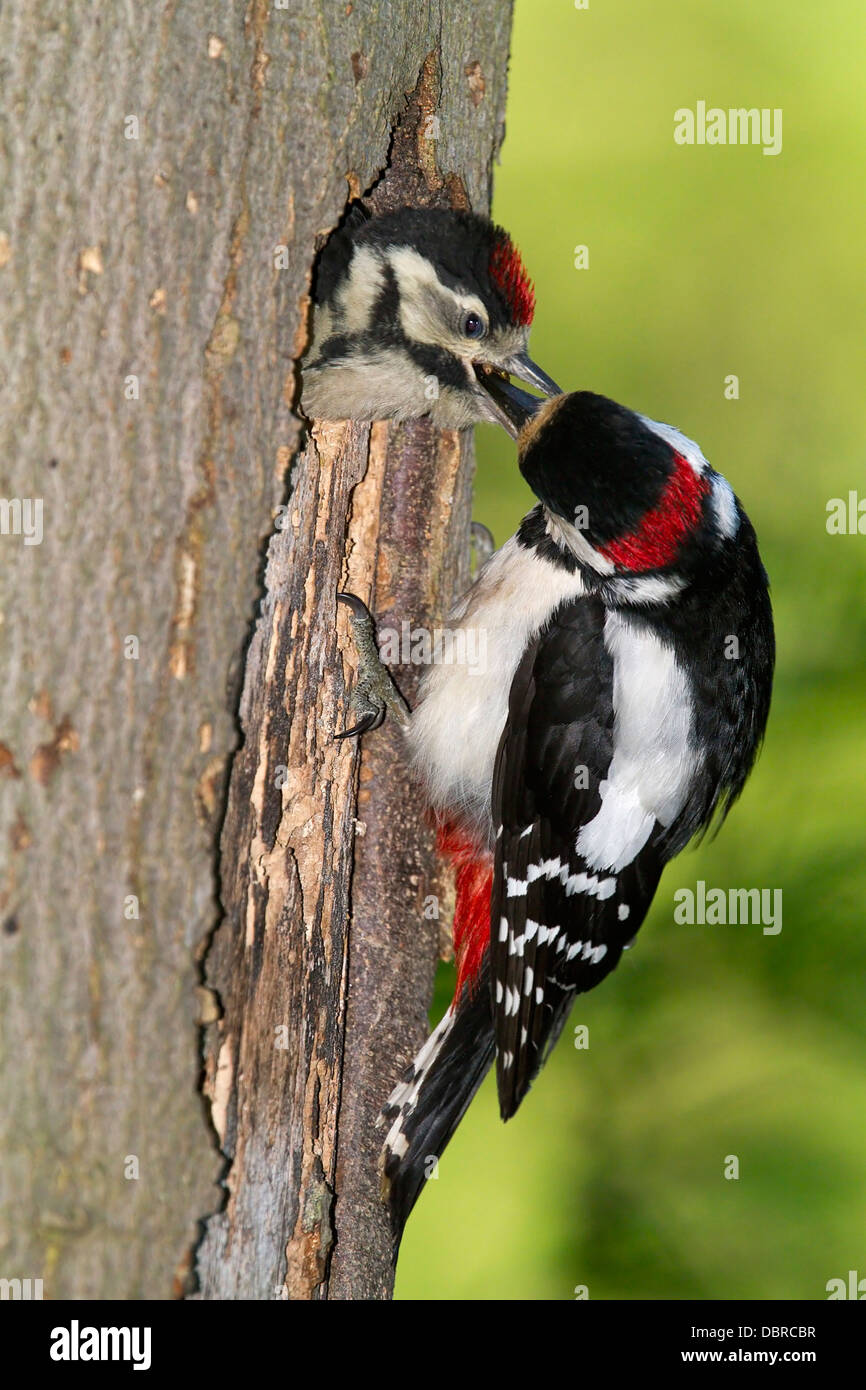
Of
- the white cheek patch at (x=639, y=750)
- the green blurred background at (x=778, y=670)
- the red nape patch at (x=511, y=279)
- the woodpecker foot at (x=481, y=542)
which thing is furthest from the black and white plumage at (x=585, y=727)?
the woodpecker foot at (x=481, y=542)

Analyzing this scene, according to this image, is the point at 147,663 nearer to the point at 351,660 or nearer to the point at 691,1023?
the point at 351,660

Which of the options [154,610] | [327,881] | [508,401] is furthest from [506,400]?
[154,610]

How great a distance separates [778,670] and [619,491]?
2.11 ft

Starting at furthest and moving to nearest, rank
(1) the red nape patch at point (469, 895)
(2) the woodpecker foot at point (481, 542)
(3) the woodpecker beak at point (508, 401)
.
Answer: (2) the woodpecker foot at point (481, 542)
(1) the red nape patch at point (469, 895)
(3) the woodpecker beak at point (508, 401)

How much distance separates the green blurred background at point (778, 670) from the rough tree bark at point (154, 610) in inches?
42.4

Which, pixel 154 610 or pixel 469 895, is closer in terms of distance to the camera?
pixel 154 610

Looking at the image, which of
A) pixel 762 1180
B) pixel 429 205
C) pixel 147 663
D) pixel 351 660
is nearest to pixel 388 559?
pixel 351 660

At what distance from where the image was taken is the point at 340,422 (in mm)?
1788

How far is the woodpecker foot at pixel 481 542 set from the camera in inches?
103

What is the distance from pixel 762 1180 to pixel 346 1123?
878mm

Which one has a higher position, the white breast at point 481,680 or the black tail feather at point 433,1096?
the white breast at point 481,680

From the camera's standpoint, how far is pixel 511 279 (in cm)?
192

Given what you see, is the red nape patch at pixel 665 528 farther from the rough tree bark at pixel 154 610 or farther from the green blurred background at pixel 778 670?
the rough tree bark at pixel 154 610

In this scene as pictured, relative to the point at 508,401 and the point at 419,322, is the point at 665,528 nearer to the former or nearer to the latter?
the point at 508,401
